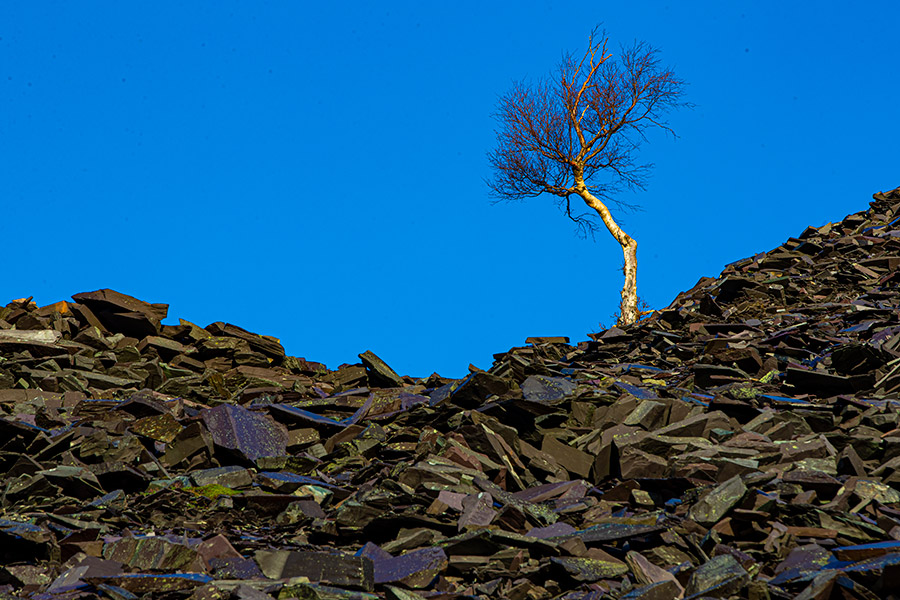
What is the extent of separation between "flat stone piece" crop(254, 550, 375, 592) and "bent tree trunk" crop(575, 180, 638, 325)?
693 inches

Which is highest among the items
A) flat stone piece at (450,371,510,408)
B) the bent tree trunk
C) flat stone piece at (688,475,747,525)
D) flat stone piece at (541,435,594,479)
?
the bent tree trunk

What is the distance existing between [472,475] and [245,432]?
339cm

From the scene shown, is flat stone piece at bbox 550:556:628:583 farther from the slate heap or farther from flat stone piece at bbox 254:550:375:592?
flat stone piece at bbox 254:550:375:592

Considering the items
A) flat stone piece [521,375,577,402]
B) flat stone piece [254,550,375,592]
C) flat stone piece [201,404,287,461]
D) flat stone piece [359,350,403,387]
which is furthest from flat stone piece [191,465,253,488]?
flat stone piece [359,350,403,387]

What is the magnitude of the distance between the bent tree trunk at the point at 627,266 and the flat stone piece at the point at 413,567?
56.4ft

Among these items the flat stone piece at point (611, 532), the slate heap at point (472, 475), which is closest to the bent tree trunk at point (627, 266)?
the slate heap at point (472, 475)

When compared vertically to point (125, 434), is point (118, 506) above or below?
below

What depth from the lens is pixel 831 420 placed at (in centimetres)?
928

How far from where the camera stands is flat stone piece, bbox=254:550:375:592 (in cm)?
573

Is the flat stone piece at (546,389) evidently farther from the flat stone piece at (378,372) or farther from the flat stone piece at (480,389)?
the flat stone piece at (378,372)

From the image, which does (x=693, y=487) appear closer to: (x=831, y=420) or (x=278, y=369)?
(x=831, y=420)

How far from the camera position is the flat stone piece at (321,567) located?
18.8ft

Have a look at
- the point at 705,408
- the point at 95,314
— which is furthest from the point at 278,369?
the point at 705,408

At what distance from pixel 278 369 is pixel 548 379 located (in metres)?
7.39
